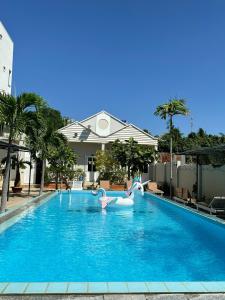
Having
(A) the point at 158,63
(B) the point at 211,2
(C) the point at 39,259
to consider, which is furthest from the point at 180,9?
(C) the point at 39,259

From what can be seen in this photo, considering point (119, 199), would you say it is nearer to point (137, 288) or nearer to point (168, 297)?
point (137, 288)

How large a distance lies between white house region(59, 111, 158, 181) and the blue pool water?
19741 mm

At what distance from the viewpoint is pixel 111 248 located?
8797mm

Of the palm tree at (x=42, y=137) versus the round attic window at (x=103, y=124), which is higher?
the round attic window at (x=103, y=124)

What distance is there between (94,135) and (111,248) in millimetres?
25544

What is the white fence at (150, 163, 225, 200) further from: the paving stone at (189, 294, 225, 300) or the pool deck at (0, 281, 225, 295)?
the paving stone at (189, 294, 225, 300)

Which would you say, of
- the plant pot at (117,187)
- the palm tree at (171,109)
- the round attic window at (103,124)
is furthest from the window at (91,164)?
the palm tree at (171,109)

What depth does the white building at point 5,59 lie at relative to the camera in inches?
1224

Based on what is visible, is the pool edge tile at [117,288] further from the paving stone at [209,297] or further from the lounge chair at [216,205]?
the lounge chair at [216,205]

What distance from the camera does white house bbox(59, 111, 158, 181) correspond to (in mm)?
33969

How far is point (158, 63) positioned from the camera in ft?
68.5

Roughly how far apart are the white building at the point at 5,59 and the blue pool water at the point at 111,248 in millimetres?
20961

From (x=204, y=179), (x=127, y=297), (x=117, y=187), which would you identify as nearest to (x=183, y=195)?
(x=204, y=179)

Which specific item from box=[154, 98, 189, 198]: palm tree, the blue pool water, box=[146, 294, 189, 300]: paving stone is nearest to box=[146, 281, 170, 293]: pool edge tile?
box=[146, 294, 189, 300]: paving stone
